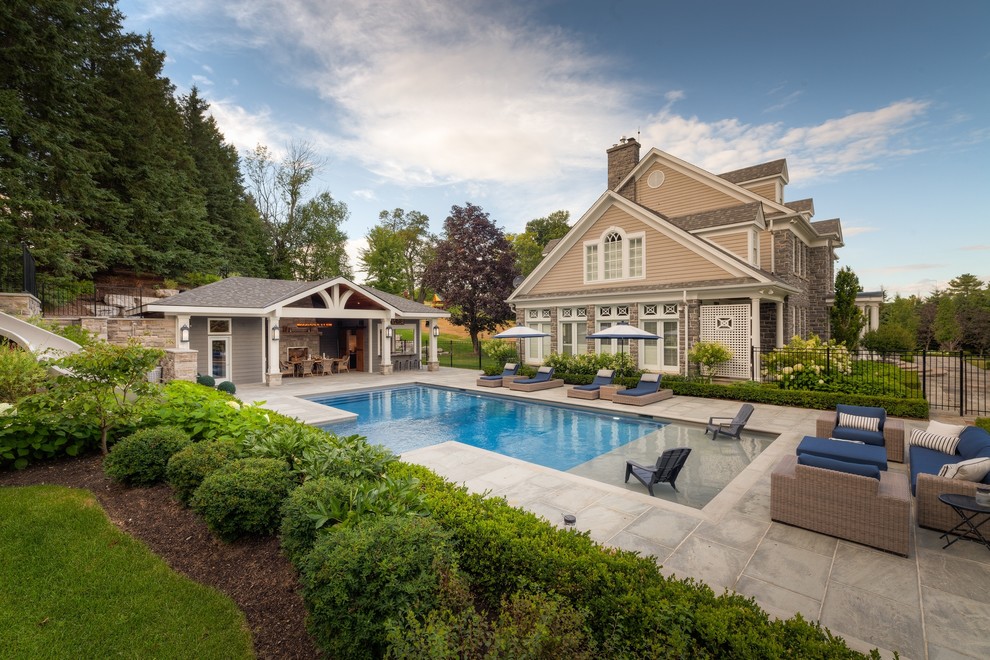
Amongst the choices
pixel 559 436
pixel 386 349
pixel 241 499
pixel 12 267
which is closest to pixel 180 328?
pixel 12 267

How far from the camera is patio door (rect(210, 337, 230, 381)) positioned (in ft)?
57.1

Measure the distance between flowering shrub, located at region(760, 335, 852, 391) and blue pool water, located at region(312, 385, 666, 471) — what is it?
4.92m

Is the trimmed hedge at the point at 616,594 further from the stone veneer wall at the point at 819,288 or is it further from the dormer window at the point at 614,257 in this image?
the stone veneer wall at the point at 819,288

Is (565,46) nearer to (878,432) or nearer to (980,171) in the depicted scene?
(878,432)

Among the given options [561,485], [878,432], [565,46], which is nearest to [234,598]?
[561,485]

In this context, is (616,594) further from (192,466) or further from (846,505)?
(192,466)

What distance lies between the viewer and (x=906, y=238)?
18922 millimetres

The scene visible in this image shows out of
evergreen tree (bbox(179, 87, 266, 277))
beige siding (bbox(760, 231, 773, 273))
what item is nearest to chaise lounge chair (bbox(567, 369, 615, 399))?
beige siding (bbox(760, 231, 773, 273))

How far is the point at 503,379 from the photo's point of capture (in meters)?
17.2

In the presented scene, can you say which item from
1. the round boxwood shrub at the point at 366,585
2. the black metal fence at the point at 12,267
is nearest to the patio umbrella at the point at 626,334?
the round boxwood shrub at the point at 366,585

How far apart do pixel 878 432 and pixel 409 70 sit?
14464 mm

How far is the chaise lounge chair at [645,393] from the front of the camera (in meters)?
12.8

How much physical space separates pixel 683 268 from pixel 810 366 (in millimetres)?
5252

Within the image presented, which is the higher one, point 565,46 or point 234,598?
point 565,46
